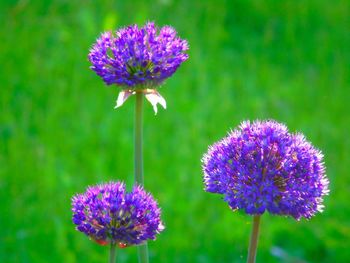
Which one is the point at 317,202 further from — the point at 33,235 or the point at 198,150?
the point at 198,150

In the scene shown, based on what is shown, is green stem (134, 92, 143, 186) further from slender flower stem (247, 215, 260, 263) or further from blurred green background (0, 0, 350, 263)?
blurred green background (0, 0, 350, 263)

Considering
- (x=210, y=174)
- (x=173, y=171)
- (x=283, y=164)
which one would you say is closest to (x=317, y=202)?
(x=283, y=164)

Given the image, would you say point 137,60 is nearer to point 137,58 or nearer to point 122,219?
point 137,58

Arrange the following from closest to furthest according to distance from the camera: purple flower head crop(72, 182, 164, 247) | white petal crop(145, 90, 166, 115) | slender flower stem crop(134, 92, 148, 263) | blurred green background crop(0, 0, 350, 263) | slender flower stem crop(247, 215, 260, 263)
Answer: slender flower stem crop(247, 215, 260, 263) < purple flower head crop(72, 182, 164, 247) < slender flower stem crop(134, 92, 148, 263) < white petal crop(145, 90, 166, 115) < blurred green background crop(0, 0, 350, 263)

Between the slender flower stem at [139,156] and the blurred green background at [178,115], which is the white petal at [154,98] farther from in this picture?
the blurred green background at [178,115]

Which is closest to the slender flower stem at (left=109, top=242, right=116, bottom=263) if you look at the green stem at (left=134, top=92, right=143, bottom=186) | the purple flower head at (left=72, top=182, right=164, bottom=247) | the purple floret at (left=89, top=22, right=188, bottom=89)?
the purple flower head at (left=72, top=182, right=164, bottom=247)
